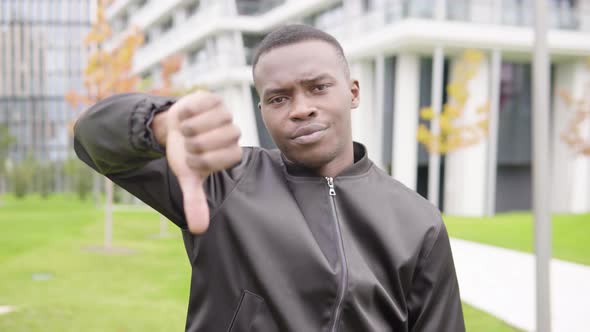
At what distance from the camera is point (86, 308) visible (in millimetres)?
5828

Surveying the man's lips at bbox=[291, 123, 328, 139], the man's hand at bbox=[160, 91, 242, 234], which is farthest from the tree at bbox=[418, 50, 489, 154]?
the man's hand at bbox=[160, 91, 242, 234]

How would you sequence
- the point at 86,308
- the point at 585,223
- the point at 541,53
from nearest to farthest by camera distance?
the point at 541,53 → the point at 86,308 → the point at 585,223

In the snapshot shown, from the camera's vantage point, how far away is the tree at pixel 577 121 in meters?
16.6

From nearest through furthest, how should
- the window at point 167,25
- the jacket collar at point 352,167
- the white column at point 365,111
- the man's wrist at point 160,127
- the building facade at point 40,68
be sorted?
the man's wrist at point 160,127 < the jacket collar at point 352,167 < the white column at point 365,111 < the window at point 167,25 < the building facade at point 40,68

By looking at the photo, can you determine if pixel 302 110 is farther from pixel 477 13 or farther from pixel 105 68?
pixel 477 13

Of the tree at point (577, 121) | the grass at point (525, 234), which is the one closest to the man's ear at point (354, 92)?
the grass at point (525, 234)

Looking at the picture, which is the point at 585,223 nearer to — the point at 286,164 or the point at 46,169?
the point at 286,164

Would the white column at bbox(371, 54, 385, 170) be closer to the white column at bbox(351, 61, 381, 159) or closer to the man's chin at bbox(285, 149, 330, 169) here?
the white column at bbox(351, 61, 381, 159)

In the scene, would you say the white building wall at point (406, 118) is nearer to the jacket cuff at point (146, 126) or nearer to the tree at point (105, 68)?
the tree at point (105, 68)

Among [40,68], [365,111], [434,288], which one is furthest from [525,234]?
→ [40,68]

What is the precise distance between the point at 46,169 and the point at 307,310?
137ft

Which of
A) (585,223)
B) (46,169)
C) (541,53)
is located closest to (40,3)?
(46,169)

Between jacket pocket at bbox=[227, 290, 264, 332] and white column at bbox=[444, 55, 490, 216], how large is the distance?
17067mm

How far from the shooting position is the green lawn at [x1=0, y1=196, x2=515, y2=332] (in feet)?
17.5
